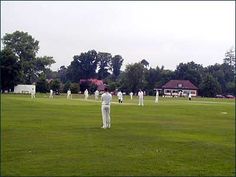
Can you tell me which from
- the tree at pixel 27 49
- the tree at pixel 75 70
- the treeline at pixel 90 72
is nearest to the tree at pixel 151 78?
the treeline at pixel 90 72

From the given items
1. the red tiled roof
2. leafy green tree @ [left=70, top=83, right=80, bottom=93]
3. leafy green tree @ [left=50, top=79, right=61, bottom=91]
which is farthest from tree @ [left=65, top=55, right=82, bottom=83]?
the red tiled roof

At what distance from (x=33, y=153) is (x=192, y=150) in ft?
17.4

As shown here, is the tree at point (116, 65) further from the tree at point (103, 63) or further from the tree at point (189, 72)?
the tree at point (189, 72)

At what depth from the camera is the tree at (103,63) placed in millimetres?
152875

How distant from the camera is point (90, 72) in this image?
138625 millimetres

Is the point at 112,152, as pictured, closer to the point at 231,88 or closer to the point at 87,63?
the point at 87,63

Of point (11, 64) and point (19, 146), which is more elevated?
point (11, 64)

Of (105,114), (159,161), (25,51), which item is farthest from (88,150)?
(25,51)

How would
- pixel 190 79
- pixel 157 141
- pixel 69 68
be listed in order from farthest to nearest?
pixel 190 79, pixel 69 68, pixel 157 141

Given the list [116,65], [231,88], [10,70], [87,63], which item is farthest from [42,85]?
[231,88]

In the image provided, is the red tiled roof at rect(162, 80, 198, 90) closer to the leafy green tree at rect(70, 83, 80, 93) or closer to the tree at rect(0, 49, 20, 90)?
the leafy green tree at rect(70, 83, 80, 93)

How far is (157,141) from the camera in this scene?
18078 millimetres

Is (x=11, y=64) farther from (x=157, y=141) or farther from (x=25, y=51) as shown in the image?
(x=157, y=141)

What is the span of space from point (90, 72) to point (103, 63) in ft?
65.5
